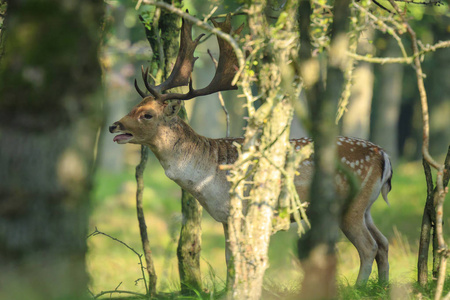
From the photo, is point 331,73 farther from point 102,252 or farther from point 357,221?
point 102,252

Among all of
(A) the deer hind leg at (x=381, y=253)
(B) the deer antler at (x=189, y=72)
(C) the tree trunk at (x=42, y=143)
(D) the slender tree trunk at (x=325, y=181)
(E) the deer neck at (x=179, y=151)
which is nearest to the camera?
(D) the slender tree trunk at (x=325, y=181)

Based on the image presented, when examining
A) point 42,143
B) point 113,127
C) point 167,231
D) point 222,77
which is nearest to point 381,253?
point 222,77

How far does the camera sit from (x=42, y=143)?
3955 mm

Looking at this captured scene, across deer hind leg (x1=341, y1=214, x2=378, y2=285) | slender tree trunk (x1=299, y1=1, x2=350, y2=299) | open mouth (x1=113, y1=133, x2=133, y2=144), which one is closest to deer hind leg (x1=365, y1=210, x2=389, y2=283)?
deer hind leg (x1=341, y1=214, x2=378, y2=285)

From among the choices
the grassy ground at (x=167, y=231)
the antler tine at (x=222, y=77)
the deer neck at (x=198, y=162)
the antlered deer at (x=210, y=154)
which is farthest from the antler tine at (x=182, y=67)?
the grassy ground at (x=167, y=231)

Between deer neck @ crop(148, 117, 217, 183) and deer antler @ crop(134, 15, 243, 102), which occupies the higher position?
deer antler @ crop(134, 15, 243, 102)

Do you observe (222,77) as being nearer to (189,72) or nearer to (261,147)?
(189,72)

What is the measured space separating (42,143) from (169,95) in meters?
2.57

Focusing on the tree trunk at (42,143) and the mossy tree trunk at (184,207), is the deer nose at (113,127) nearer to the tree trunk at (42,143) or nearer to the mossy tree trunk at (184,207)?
the mossy tree trunk at (184,207)

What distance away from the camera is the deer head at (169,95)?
621 cm

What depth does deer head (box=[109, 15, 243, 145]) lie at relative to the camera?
6.21 metres

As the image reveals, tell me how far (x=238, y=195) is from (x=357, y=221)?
2646 millimetres

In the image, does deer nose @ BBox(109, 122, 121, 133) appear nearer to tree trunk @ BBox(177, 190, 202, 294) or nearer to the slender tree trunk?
tree trunk @ BBox(177, 190, 202, 294)

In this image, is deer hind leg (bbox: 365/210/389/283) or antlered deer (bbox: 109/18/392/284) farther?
deer hind leg (bbox: 365/210/389/283)
